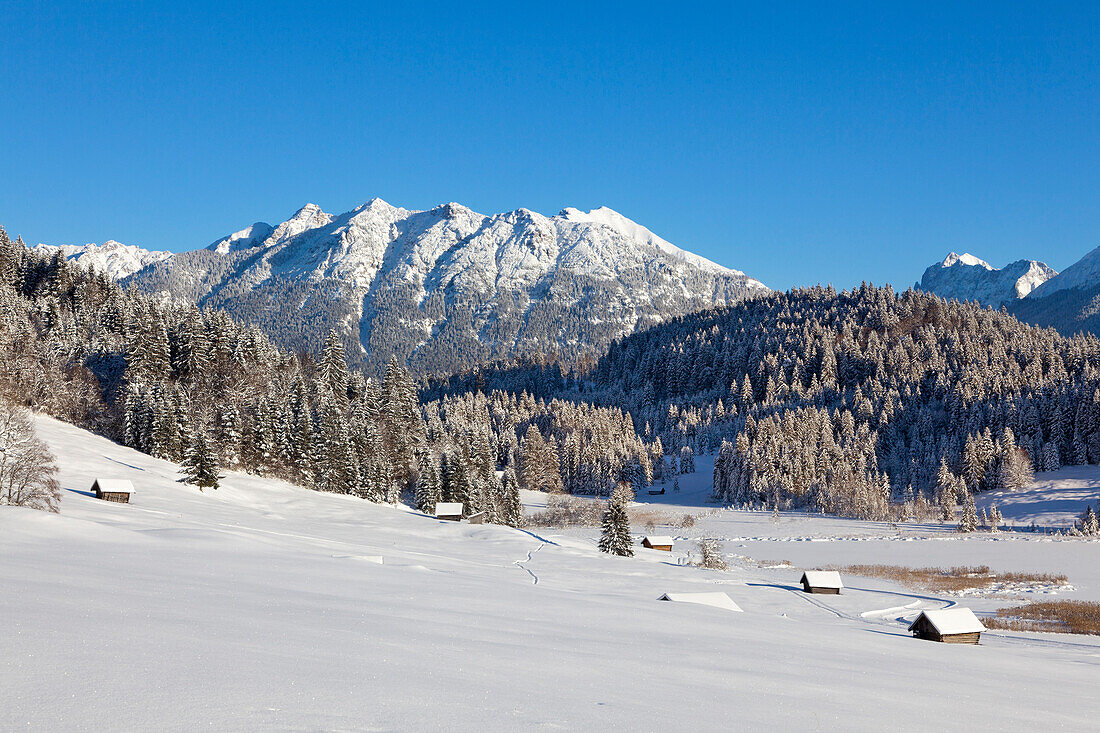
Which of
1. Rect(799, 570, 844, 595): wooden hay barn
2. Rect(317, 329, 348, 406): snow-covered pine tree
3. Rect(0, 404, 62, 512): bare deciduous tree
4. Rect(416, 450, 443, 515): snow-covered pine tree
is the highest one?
Rect(317, 329, 348, 406): snow-covered pine tree

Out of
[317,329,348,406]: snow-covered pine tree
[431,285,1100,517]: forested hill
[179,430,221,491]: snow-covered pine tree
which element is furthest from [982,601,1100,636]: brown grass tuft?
[317,329,348,406]: snow-covered pine tree

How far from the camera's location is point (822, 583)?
1871 inches

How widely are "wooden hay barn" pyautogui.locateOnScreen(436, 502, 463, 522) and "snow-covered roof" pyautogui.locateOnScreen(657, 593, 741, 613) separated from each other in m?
46.2

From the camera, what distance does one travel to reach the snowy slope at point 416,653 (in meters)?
8.47

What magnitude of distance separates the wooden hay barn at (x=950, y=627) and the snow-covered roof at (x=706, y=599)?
8.56m

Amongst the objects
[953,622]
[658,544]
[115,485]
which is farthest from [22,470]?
[658,544]

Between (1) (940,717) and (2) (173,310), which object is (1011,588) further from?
(2) (173,310)

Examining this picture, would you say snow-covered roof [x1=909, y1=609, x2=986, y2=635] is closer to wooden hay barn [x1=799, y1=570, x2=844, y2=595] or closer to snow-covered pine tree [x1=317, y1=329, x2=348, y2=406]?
wooden hay barn [x1=799, y1=570, x2=844, y2=595]

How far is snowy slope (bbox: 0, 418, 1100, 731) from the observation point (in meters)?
8.47

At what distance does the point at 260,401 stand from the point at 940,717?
262 ft

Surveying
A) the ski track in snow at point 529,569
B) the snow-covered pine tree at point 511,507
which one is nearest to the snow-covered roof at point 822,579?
the ski track in snow at point 529,569

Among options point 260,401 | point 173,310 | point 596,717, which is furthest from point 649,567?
point 173,310

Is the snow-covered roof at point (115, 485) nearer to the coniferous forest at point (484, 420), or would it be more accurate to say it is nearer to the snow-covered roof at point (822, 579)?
the coniferous forest at point (484, 420)

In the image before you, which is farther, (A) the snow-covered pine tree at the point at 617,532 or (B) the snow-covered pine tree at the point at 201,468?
(B) the snow-covered pine tree at the point at 201,468
